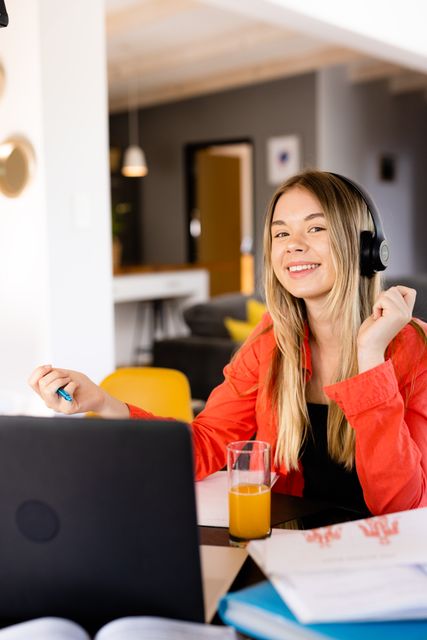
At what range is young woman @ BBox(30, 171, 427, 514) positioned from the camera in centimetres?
115

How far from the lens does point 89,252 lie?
9.66 ft

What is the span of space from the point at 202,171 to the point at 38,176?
5013 millimetres

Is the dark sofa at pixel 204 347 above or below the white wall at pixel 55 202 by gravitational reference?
below

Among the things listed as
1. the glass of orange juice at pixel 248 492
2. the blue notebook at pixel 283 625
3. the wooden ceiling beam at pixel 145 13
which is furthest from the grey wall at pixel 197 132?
the blue notebook at pixel 283 625

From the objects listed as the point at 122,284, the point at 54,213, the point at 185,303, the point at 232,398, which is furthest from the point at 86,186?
the point at 185,303

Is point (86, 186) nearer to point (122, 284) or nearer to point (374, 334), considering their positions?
point (374, 334)

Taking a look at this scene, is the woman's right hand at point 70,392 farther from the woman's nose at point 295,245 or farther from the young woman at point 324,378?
the woman's nose at point 295,245

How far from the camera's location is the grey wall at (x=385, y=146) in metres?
6.45

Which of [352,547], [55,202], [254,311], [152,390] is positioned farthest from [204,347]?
[352,547]

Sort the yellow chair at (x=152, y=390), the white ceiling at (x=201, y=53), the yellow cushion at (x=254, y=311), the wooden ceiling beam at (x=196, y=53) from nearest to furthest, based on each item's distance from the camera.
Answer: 1. the yellow chair at (x=152, y=390)
2. the yellow cushion at (x=254, y=311)
3. the white ceiling at (x=201, y=53)
4. the wooden ceiling beam at (x=196, y=53)

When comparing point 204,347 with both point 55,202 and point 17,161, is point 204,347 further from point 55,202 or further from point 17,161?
point 17,161

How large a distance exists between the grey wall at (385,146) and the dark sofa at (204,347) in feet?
9.29

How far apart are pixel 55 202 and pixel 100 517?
2.27m

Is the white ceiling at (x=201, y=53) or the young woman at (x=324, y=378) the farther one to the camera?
the white ceiling at (x=201, y=53)
